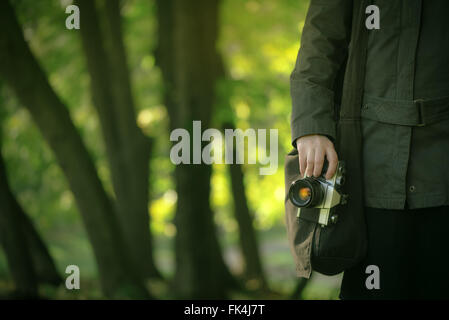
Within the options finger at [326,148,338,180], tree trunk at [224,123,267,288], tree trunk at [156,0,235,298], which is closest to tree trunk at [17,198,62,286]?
tree trunk at [156,0,235,298]

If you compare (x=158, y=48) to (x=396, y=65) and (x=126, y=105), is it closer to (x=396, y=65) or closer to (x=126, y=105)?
(x=126, y=105)

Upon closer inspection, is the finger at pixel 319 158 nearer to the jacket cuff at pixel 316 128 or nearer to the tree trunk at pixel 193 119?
the jacket cuff at pixel 316 128

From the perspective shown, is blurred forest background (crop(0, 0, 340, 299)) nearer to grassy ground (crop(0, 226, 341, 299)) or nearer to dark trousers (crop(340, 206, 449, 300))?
grassy ground (crop(0, 226, 341, 299))

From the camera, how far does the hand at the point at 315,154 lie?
6.49 ft

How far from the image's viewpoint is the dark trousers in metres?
1.92

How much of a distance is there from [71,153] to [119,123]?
266 cm

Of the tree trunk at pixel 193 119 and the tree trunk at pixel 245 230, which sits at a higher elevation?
the tree trunk at pixel 193 119

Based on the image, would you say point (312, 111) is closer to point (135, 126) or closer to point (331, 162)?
point (331, 162)

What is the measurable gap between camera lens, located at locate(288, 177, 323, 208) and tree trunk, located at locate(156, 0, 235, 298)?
3.31 m

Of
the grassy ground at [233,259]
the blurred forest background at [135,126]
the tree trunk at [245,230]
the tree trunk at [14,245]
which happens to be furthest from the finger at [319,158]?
the tree trunk at [245,230]

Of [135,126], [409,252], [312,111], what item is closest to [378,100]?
[312,111]

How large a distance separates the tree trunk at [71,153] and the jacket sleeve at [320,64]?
9.86ft

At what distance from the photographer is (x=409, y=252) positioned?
194cm
